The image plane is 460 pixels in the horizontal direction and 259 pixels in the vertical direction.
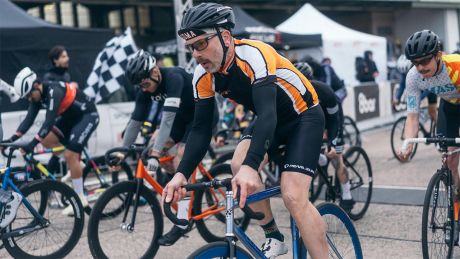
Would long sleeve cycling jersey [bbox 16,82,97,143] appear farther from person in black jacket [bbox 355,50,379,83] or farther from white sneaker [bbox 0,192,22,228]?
person in black jacket [bbox 355,50,379,83]

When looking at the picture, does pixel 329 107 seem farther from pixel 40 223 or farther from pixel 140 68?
pixel 40 223

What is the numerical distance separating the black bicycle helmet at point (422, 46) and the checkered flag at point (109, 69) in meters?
7.60

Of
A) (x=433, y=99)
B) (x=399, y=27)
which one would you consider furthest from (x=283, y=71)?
(x=399, y=27)

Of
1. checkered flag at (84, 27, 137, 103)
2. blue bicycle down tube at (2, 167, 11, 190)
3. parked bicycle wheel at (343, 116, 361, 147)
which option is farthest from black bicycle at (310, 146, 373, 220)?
checkered flag at (84, 27, 137, 103)

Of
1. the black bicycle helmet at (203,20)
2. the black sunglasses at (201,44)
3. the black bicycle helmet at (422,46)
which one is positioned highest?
the black bicycle helmet at (203,20)

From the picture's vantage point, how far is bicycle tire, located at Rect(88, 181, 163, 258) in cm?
507

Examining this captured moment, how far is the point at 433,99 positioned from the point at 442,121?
5515mm

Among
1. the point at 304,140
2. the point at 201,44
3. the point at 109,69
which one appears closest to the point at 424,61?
the point at 304,140

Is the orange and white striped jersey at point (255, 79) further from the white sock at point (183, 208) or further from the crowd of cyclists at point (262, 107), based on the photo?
the white sock at point (183, 208)

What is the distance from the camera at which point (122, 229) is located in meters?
5.28

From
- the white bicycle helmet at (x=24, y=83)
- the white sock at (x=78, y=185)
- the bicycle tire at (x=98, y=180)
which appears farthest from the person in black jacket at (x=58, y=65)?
the white bicycle helmet at (x=24, y=83)

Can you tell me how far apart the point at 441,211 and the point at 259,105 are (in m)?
1.86

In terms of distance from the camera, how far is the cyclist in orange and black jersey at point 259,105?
3334mm

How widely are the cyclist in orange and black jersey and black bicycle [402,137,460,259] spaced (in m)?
0.99
